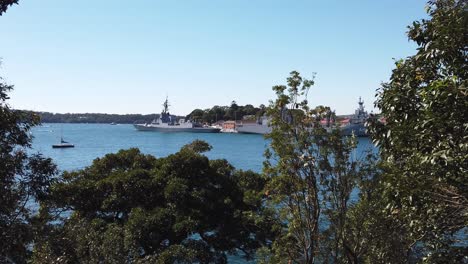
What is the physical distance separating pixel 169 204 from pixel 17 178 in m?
6.60

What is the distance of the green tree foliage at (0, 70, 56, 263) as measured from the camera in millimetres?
6172

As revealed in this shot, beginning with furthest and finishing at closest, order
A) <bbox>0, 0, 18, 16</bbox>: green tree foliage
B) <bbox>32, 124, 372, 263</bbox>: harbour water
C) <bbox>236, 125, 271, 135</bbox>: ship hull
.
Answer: <bbox>236, 125, 271, 135</bbox>: ship hull
<bbox>32, 124, 372, 263</bbox>: harbour water
<bbox>0, 0, 18, 16</bbox>: green tree foliage

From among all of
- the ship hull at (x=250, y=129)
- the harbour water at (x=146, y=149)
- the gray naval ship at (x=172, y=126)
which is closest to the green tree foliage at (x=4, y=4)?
the harbour water at (x=146, y=149)

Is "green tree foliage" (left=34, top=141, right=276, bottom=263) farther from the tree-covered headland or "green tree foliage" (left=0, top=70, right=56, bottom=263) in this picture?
"green tree foliage" (left=0, top=70, right=56, bottom=263)

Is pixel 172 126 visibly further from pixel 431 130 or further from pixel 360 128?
pixel 431 130

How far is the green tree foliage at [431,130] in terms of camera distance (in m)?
4.61

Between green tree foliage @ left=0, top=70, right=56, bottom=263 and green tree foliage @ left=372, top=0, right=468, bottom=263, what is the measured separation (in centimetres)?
476

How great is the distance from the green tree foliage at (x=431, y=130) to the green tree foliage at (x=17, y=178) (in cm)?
476

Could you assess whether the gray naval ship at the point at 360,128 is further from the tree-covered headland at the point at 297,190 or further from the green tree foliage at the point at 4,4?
the green tree foliage at the point at 4,4

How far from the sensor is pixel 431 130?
4852 mm

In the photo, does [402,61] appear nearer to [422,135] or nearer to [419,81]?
[419,81]

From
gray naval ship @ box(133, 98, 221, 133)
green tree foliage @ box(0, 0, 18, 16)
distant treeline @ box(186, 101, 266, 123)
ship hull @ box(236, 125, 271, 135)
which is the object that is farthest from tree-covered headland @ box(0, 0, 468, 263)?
distant treeline @ box(186, 101, 266, 123)

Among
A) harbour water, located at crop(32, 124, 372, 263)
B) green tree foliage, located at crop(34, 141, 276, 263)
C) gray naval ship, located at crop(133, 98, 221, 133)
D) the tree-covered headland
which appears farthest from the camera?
gray naval ship, located at crop(133, 98, 221, 133)

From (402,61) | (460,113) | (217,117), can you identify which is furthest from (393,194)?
(217,117)
